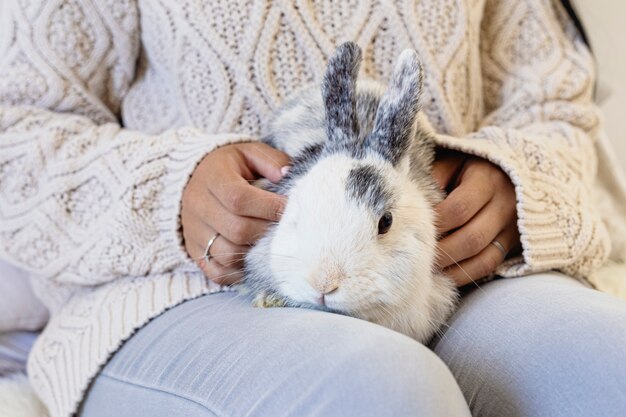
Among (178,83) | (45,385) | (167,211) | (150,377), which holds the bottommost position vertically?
(45,385)

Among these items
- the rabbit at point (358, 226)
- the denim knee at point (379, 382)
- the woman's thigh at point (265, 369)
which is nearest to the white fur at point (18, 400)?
the woman's thigh at point (265, 369)

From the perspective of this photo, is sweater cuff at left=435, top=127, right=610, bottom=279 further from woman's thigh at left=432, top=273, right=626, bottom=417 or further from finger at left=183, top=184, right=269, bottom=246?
finger at left=183, top=184, right=269, bottom=246

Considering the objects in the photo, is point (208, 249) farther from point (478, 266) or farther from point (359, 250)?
point (478, 266)

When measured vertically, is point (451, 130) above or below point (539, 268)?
above

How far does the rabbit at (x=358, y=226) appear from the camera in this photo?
690mm

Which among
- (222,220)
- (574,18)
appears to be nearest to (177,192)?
(222,220)

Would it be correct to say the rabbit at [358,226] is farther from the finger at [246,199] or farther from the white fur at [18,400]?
the white fur at [18,400]

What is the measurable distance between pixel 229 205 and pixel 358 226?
182 millimetres

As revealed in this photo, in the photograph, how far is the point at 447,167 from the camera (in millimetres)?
933

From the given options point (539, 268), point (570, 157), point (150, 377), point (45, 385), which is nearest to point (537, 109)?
point (570, 157)

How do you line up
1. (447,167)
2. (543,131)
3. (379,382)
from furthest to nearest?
(543,131) < (447,167) < (379,382)

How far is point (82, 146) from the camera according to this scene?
3.13ft

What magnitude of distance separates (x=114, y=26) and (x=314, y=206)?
513mm

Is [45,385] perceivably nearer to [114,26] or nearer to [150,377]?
[150,377]
